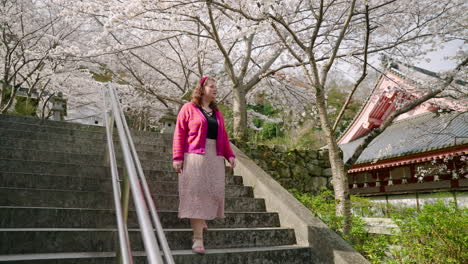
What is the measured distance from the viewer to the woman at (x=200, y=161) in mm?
2965

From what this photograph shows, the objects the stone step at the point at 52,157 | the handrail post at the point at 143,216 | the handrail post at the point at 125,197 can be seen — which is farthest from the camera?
the stone step at the point at 52,157

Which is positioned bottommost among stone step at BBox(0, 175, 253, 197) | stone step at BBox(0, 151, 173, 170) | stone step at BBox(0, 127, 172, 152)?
stone step at BBox(0, 175, 253, 197)

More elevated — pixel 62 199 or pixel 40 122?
pixel 40 122

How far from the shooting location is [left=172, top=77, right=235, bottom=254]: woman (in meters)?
2.96

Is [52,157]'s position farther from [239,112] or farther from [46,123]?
[239,112]

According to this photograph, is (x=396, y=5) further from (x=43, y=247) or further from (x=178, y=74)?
(x=43, y=247)

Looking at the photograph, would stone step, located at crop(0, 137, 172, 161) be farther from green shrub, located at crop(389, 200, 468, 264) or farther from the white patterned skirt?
green shrub, located at crop(389, 200, 468, 264)

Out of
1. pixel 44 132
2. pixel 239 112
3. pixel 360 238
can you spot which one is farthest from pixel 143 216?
pixel 239 112

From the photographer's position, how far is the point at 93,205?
10.9ft

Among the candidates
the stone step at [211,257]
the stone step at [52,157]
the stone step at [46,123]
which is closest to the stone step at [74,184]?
the stone step at [52,157]

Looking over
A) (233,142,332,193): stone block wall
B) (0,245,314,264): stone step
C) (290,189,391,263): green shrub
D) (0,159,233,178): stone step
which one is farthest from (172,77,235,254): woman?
(233,142,332,193): stone block wall

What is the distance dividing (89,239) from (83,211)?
0.37 metres

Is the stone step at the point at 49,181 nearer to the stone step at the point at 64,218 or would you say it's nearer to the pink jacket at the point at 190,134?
the stone step at the point at 64,218

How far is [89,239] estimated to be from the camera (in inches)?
104
